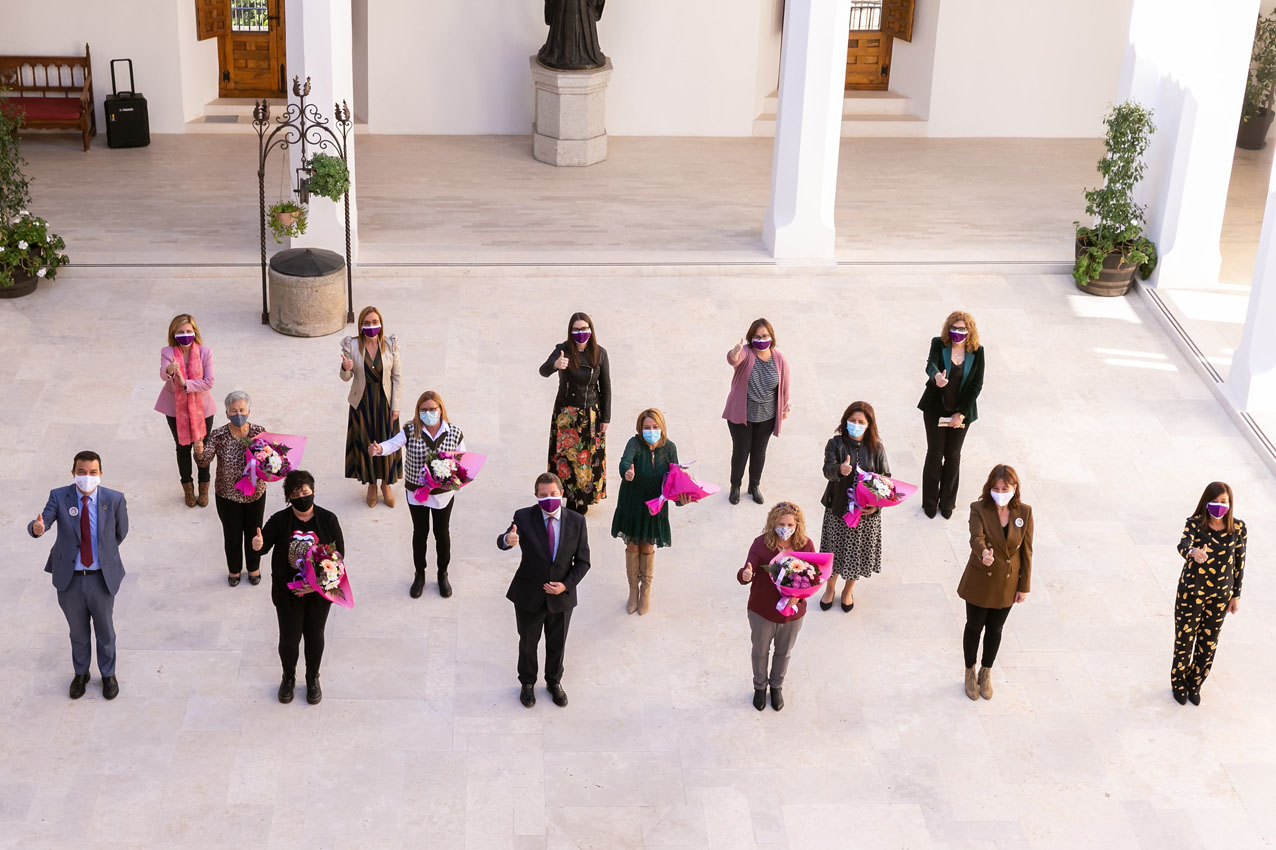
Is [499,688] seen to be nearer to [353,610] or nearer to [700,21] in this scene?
[353,610]

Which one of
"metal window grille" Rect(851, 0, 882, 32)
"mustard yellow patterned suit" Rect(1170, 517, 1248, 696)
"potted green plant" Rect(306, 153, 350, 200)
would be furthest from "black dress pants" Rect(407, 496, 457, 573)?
"metal window grille" Rect(851, 0, 882, 32)

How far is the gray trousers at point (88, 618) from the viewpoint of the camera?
7.68 meters

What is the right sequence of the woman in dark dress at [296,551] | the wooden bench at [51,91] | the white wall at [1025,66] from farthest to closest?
1. the white wall at [1025,66]
2. the wooden bench at [51,91]
3. the woman in dark dress at [296,551]

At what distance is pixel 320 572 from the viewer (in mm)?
7504

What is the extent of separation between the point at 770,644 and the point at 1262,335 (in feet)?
19.3

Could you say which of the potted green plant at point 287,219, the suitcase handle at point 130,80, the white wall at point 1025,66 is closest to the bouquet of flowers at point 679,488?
the potted green plant at point 287,219

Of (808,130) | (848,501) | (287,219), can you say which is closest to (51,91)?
(287,219)

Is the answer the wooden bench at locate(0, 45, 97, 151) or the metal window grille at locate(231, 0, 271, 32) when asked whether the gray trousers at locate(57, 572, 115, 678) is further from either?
the metal window grille at locate(231, 0, 271, 32)

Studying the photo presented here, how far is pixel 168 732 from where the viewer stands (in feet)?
25.7

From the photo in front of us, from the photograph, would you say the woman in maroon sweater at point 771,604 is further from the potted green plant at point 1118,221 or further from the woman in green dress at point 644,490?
the potted green plant at point 1118,221

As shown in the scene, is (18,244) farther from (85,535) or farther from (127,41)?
(85,535)

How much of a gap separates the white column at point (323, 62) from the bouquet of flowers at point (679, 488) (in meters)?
6.35

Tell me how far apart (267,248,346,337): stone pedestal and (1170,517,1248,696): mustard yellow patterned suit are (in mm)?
7364

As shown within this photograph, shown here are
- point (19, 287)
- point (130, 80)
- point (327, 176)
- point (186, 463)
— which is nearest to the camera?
point (186, 463)
